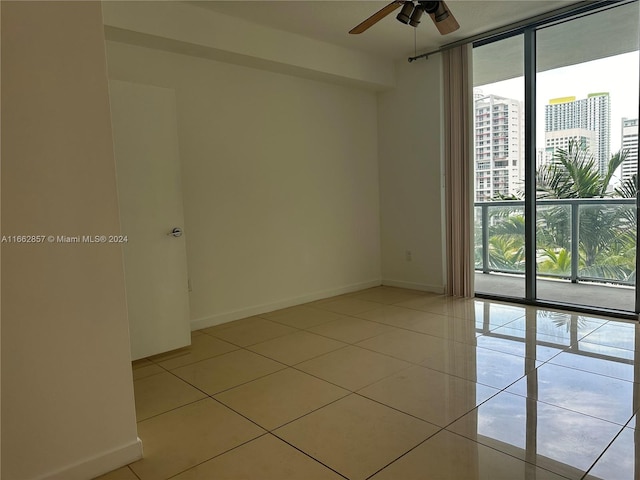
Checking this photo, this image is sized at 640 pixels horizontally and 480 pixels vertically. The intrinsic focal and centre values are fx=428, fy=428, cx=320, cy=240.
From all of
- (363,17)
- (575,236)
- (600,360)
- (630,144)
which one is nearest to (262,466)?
(600,360)

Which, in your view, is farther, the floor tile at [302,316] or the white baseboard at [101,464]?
the floor tile at [302,316]

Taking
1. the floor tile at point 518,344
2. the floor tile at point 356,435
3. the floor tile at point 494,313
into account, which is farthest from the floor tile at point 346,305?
the floor tile at point 356,435

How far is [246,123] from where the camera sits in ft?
13.5

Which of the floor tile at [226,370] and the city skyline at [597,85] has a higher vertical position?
the city skyline at [597,85]

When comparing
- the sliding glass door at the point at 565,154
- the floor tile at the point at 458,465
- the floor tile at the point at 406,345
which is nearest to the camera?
the floor tile at the point at 458,465

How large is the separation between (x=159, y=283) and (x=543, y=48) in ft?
13.3

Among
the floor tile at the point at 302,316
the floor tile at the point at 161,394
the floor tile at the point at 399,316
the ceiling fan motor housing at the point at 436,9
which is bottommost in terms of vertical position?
the floor tile at the point at 161,394

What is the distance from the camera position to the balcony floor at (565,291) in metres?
4.06

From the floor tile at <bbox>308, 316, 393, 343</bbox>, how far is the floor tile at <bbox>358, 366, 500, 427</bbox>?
788mm

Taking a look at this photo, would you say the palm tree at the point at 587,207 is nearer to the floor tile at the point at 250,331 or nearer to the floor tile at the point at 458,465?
the floor tile at the point at 250,331

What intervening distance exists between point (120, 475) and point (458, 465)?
1.39m

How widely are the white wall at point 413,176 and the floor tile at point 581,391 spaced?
2309 millimetres

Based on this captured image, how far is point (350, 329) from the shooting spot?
3.68m

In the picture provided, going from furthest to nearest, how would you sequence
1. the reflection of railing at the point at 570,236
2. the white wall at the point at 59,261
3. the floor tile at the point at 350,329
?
the reflection of railing at the point at 570,236 < the floor tile at the point at 350,329 < the white wall at the point at 59,261
